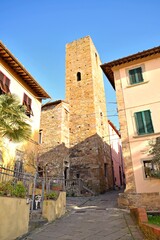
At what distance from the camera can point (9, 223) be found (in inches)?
205

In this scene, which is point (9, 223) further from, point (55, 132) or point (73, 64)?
point (73, 64)

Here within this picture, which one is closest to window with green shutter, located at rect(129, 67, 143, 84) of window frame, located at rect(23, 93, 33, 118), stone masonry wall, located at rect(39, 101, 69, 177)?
window frame, located at rect(23, 93, 33, 118)

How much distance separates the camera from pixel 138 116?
11438mm

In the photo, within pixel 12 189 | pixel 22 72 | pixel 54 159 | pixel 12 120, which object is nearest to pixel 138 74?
pixel 22 72

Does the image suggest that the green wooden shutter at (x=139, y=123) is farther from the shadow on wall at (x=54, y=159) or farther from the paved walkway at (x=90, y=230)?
the shadow on wall at (x=54, y=159)

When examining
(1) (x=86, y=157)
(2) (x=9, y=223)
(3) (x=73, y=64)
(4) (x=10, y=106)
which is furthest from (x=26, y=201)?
(3) (x=73, y=64)

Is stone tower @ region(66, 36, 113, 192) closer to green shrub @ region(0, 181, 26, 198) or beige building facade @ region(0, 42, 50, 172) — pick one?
beige building facade @ region(0, 42, 50, 172)

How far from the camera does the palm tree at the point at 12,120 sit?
7.91m

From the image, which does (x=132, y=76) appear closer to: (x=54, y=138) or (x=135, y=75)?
(x=135, y=75)

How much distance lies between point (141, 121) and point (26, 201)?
26.0ft

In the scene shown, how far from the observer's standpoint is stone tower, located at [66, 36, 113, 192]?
17.8m

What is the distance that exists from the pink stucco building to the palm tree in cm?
609

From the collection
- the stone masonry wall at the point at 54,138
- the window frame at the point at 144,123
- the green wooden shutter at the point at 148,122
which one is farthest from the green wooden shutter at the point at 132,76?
the stone masonry wall at the point at 54,138

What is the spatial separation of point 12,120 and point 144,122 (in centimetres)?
745
